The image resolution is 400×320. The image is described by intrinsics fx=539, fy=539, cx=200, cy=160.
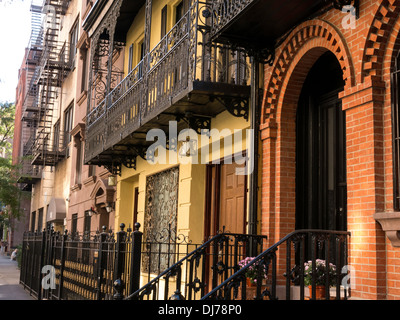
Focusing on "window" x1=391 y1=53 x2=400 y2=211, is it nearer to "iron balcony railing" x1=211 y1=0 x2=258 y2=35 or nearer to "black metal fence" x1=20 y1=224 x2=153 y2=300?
"iron balcony railing" x1=211 y1=0 x2=258 y2=35

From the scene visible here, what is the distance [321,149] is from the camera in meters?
8.24

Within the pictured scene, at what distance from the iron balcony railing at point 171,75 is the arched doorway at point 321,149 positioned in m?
1.15

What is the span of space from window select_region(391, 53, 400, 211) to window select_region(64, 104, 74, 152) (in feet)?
64.7

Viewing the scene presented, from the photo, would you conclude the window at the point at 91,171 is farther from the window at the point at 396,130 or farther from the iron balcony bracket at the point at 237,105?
the window at the point at 396,130

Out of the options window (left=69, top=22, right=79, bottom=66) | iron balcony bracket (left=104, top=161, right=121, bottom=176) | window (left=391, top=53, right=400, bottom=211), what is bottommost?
window (left=391, top=53, right=400, bottom=211)

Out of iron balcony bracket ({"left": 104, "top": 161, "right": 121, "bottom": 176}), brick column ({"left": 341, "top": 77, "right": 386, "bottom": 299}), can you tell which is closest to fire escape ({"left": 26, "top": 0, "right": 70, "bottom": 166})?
iron balcony bracket ({"left": 104, "top": 161, "right": 121, "bottom": 176})

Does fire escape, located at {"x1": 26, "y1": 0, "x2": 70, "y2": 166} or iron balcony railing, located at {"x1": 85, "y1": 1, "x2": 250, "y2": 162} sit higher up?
fire escape, located at {"x1": 26, "y1": 0, "x2": 70, "y2": 166}

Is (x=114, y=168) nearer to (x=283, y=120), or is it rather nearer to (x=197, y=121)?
(x=197, y=121)

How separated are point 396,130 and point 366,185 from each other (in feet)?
2.28

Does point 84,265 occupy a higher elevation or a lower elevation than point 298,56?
lower

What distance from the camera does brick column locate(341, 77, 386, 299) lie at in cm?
588

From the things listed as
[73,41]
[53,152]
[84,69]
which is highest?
[73,41]

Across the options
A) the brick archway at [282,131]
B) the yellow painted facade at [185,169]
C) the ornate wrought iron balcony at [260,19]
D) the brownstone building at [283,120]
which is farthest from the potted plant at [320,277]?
the ornate wrought iron balcony at [260,19]

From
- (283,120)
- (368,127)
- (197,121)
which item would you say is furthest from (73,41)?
(368,127)
